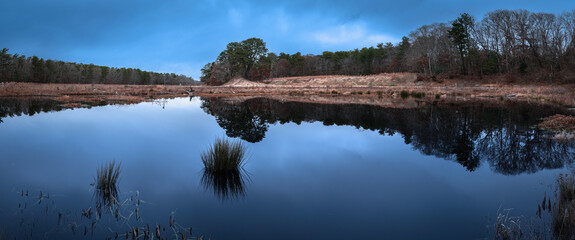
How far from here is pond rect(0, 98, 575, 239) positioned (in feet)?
15.6

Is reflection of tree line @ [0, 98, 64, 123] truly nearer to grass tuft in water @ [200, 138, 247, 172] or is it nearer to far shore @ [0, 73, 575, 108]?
far shore @ [0, 73, 575, 108]

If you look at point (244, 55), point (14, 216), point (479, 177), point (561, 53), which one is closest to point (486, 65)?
point (561, 53)

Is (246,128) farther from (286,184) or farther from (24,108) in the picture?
(24,108)

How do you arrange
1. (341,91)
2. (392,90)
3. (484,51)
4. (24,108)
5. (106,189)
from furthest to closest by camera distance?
(484,51), (341,91), (392,90), (24,108), (106,189)

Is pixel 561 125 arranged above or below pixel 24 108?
below

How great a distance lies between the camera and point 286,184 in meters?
6.97

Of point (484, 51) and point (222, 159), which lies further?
point (484, 51)

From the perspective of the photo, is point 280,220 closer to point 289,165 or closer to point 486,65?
point 289,165

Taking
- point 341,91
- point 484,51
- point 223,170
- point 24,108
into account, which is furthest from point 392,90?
point 24,108

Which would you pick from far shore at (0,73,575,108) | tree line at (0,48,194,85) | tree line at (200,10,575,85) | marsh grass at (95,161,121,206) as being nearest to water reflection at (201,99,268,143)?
marsh grass at (95,161,121,206)

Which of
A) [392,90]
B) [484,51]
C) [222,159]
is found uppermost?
[484,51]

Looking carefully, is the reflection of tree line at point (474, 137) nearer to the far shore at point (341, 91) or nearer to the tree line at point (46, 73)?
the far shore at point (341, 91)

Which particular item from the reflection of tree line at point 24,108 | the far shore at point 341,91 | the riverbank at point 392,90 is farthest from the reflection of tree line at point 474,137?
the reflection of tree line at point 24,108

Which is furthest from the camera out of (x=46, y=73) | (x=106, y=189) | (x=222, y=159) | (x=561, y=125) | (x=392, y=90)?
(x=46, y=73)
